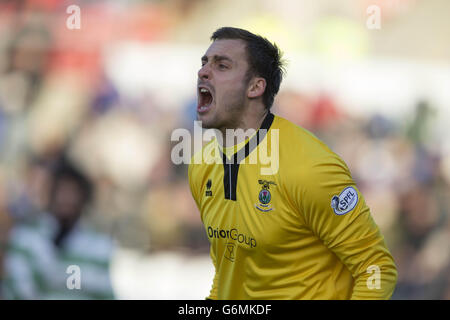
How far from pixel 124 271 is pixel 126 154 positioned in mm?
1390

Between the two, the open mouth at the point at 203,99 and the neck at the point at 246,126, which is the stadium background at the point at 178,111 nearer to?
the open mouth at the point at 203,99

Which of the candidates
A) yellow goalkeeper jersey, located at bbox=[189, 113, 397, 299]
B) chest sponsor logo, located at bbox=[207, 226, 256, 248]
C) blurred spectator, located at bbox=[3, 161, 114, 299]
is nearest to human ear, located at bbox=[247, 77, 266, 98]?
yellow goalkeeper jersey, located at bbox=[189, 113, 397, 299]

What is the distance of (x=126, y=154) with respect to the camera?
7.52 metres

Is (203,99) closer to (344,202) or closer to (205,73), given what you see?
(205,73)

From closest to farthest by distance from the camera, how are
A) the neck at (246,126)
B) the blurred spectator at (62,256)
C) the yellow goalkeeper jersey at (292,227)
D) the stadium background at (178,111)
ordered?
the yellow goalkeeper jersey at (292,227) < the neck at (246,126) < the blurred spectator at (62,256) < the stadium background at (178,111)

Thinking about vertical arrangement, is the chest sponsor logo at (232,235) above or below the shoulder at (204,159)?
below

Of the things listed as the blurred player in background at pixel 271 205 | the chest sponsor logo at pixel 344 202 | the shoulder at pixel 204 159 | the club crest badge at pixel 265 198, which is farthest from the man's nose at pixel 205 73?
the chest sponsor logo at pixel 344 202

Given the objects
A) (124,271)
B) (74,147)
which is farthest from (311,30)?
(124,271)

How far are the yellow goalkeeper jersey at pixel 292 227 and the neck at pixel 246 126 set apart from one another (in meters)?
0.07

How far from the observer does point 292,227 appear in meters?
3.28

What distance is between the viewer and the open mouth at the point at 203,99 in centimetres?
376

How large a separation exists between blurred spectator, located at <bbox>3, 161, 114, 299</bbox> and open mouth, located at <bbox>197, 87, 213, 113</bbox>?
2389 mm

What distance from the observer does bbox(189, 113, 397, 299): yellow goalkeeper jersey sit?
318cm

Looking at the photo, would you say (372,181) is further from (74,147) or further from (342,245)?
(342,245)
